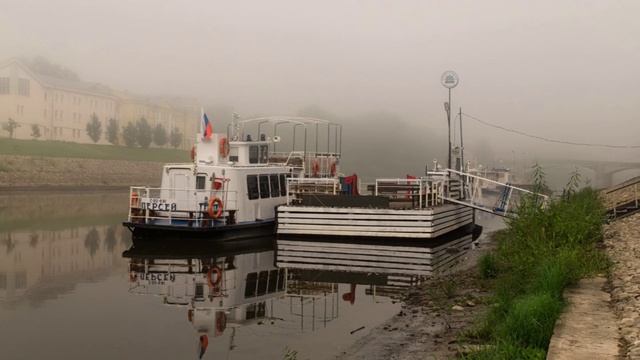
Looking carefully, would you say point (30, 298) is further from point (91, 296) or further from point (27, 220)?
point (27, 220)

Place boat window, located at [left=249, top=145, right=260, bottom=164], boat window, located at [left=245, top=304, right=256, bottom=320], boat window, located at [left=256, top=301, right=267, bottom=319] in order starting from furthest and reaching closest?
boat window, located at [left=249, top=145, right=260, bottom=164] < boat window, located at [left=256, top=301, right=267, bottom=319] < boat window, located at [left=245, top=304, right=256, bottom=320]

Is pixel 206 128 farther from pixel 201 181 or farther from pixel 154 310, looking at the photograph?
pixel 154 310

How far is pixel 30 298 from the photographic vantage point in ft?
43.2

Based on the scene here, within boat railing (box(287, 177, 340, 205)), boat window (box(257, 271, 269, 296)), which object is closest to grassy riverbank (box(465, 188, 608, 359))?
boat window (box(257, 271, 269, 296))

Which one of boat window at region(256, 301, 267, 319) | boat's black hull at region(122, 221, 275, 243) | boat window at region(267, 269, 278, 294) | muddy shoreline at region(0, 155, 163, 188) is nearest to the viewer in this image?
boat window at region(256, 301, 267, 319)

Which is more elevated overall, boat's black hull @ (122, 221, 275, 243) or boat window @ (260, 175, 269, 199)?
boat window @ (260, 175, 269, 199)

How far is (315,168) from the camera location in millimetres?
32125

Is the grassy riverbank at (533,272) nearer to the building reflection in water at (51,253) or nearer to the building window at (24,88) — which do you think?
the building reflection in water at (51,253)

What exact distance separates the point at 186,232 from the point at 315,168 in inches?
493

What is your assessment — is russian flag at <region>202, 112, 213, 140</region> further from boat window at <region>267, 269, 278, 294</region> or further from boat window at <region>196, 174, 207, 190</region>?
boat window at <region>267, 269, 278, 294</region>

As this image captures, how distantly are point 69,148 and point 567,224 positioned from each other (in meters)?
86.7

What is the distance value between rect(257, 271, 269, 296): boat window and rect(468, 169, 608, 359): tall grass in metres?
5.41

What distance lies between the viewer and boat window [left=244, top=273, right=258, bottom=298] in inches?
553

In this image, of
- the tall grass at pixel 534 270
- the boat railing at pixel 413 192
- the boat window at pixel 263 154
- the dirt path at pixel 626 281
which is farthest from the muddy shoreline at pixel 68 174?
the dirt path at pixel 626 281
